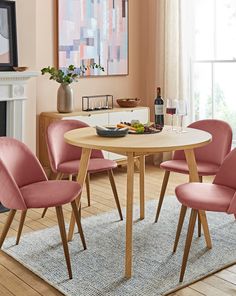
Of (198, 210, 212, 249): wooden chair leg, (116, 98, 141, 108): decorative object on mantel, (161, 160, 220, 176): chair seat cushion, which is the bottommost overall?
(198, 210, 212, 249): wooden chair leg

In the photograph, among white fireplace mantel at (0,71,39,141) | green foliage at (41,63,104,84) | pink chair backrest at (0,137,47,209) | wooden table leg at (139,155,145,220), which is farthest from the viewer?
green foliage at (41,63,104,84)

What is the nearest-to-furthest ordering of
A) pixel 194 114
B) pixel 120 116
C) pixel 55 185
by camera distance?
pixel 55 185
pixel 120 116
pixel 194 114

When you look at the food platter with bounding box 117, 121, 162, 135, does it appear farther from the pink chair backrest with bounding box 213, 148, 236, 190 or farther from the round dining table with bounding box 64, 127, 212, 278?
the pink chair backrest with bounding box 213, 148, 236, 190

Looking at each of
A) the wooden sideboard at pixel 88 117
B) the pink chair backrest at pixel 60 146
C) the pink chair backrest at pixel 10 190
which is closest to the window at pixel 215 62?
the wooden sideboard at pixel 88 117

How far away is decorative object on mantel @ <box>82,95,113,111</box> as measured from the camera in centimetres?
538

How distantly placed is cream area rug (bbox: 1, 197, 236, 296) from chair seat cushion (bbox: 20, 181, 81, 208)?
1.43 feet

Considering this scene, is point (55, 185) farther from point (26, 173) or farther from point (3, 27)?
point (3, 27)

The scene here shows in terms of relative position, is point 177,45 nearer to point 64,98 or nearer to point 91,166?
point 64,98

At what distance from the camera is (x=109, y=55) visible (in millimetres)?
5617

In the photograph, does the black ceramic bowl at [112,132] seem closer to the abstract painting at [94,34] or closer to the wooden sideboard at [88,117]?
the wooden sideboard at [88,117]

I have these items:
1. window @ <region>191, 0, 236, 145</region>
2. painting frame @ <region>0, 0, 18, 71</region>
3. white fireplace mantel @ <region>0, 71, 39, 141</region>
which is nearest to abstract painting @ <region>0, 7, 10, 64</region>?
painting frame @ <region>0, 0, 18, 71</region>

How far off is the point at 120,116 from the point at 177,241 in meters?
2.51

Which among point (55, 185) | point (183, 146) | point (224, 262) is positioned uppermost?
point (183, 146)

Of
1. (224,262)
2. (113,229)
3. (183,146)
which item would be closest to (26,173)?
(113,229)
